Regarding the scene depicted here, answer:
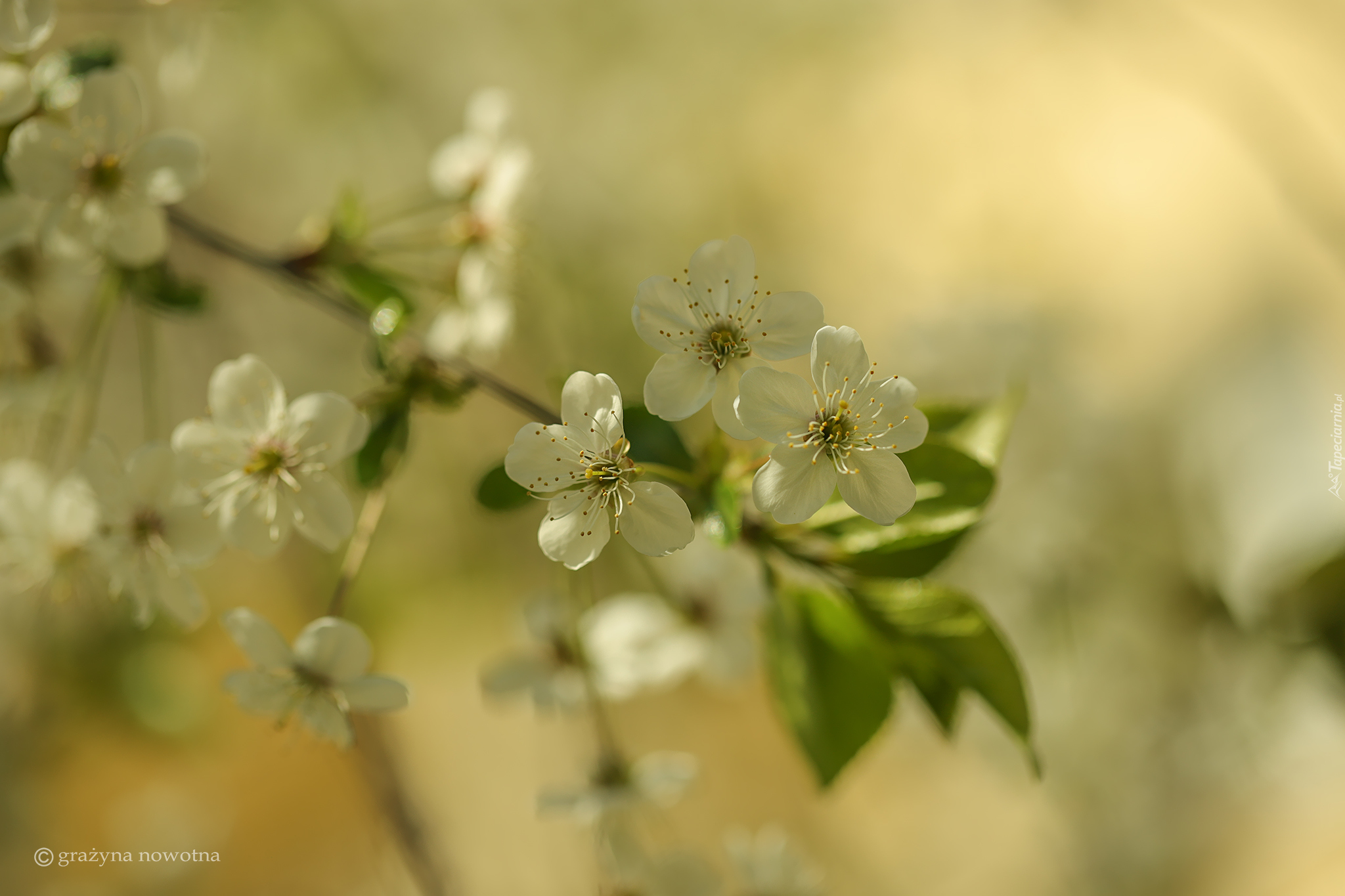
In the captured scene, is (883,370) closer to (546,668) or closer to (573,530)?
(546,668)

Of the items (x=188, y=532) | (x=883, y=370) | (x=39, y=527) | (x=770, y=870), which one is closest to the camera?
(x=188, y=532)

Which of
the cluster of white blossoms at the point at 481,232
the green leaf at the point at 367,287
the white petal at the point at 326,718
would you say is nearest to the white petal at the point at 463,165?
the cluster of white blossoms at the point at 481,232

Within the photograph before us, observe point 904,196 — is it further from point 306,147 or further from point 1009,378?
point 306,147

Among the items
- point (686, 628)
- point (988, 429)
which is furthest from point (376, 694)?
point (988, 429)

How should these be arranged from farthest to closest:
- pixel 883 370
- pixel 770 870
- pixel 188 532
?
pixel 883 370, pixel 770 870, pixel 188 532

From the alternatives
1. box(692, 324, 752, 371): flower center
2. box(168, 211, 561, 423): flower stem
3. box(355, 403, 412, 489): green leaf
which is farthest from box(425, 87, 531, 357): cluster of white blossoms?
box(692, 324, 752, 371): flower center

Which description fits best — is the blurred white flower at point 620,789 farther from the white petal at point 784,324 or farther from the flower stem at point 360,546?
the white petal at point 784,324

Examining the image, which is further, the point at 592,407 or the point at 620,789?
the point at 620,789
